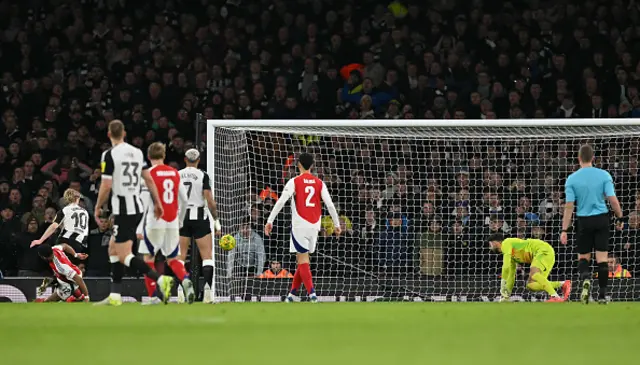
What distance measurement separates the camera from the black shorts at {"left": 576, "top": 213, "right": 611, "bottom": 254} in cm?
1407

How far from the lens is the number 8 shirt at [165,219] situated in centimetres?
1284

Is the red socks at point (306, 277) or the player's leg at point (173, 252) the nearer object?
the player's leg at point (173, 252)

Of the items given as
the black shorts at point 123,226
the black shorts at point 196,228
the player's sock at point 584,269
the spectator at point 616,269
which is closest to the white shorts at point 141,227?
the black shorts at point 123,226

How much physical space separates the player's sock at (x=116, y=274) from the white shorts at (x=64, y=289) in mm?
4319

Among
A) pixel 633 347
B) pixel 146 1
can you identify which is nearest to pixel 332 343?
pixel 633 347

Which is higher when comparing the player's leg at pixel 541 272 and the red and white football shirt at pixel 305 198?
the red and white football shirt at pixel 305 198

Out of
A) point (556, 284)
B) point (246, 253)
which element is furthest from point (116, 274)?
point (556, 284)

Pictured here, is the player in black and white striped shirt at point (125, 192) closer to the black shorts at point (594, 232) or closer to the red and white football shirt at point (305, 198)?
the red and white football shirt at point (305, 198)

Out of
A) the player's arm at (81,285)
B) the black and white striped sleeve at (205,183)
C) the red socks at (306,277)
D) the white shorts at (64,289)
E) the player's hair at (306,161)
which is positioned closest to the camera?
the black and white striped sleeve at (205,183)

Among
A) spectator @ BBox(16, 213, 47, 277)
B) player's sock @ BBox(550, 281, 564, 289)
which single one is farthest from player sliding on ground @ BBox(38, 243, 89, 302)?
player's sock @ BBox(550, 281, 564, 289)

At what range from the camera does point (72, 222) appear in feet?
54.6

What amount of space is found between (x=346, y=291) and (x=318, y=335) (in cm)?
847

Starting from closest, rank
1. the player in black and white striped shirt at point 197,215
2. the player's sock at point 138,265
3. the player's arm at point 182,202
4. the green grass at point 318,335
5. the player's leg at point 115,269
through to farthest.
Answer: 1. the green grass at point 318,335
2. the player's sock at point 138,265
3. the player's leg at point 115,269
4. the player's arm at point 182,202
5. the player in black and white striped shirt at point 197,215

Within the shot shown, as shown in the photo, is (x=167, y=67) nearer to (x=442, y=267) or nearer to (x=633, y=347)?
(x=442, y=267)
